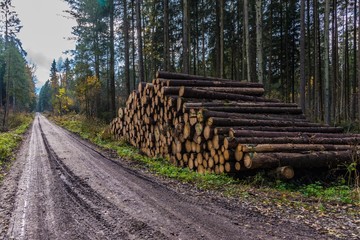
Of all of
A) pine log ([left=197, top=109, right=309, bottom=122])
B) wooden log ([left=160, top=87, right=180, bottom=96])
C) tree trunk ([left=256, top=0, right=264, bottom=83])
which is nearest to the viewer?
pine log ([left=197, top=109, right=309, bottom=122])

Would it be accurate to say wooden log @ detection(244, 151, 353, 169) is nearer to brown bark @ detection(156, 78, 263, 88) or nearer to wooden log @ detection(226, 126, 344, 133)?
wooden log @ detection(226, 126, 344, 133)

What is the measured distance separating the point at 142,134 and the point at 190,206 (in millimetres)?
7905

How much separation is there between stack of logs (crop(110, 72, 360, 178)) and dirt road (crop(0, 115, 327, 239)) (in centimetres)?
214

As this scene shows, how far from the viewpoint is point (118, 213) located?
15.0 feet

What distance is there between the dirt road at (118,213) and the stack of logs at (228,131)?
214 cm

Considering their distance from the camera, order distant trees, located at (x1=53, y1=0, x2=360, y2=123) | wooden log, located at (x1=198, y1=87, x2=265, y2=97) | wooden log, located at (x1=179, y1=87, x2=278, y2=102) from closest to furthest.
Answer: wooden log, located at (x1=179, y1=87, x2=278, y2=102) → wooden log, located at (x1=198, y1=87, x2=265, y2=97) → distant trees, located at (x1=53, y1=0, x2=360, y2=123)

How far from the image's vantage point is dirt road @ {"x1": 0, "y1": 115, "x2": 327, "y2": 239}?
12.4 feet

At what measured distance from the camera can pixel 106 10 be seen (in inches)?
968

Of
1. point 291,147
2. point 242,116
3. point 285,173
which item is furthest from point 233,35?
point 285,173

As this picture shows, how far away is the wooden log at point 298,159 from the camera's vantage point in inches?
273

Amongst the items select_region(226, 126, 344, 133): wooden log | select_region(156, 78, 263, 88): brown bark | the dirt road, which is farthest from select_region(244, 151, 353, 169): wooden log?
select_region(156, 78, 263, 88): brown bark

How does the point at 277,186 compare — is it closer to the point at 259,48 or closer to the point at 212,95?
the point at 212,95

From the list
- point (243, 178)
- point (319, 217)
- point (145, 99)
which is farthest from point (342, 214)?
point (145, 99)

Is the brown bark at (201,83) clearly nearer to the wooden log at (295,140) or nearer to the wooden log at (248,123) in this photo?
the wooden log at (248,123)
